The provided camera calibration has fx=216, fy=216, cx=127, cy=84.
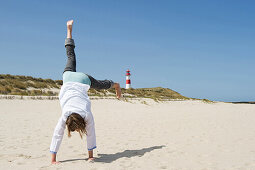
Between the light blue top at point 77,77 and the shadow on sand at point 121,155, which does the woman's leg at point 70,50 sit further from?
the shadow on sand at point 121,155

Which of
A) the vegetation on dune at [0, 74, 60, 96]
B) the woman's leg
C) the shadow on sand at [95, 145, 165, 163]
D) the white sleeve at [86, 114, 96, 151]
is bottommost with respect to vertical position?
the shadow on sand at [95, 145, 165, 163]

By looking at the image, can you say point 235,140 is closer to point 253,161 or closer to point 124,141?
point 253,161

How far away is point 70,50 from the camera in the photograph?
4344mm

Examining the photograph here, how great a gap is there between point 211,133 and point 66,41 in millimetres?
5633

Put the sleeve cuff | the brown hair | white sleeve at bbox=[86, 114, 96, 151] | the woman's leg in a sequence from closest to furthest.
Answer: the brown hair → white sleeve at bbox=[86, 114, 96, 151] → the woman's leg → the sleeve cuff

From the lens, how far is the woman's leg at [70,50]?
14.0ft

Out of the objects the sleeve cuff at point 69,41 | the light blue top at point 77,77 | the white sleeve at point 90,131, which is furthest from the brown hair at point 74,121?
the sleeve cuff at point 69,41

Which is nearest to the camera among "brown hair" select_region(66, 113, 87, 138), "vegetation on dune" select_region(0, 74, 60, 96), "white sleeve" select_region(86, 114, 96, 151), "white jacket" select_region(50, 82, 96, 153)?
"brown hair" select_region(66, 113, 87, 138)

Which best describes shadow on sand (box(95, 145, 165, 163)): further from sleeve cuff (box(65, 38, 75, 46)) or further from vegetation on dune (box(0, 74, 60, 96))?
vegetation on dune (box(0, 74, 60, 96))

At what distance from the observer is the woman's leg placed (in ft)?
14.0

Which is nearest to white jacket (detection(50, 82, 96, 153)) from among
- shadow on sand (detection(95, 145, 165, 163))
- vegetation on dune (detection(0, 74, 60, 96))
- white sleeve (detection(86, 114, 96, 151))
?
white sleeve (detection(86, 114, 96, 151))

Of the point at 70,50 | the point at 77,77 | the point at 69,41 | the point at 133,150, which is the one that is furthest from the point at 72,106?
the point at 133,150

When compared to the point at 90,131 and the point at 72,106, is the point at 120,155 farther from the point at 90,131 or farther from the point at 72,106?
the point at 72,106

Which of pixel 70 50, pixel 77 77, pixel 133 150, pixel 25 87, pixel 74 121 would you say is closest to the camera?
pixel 74 121
